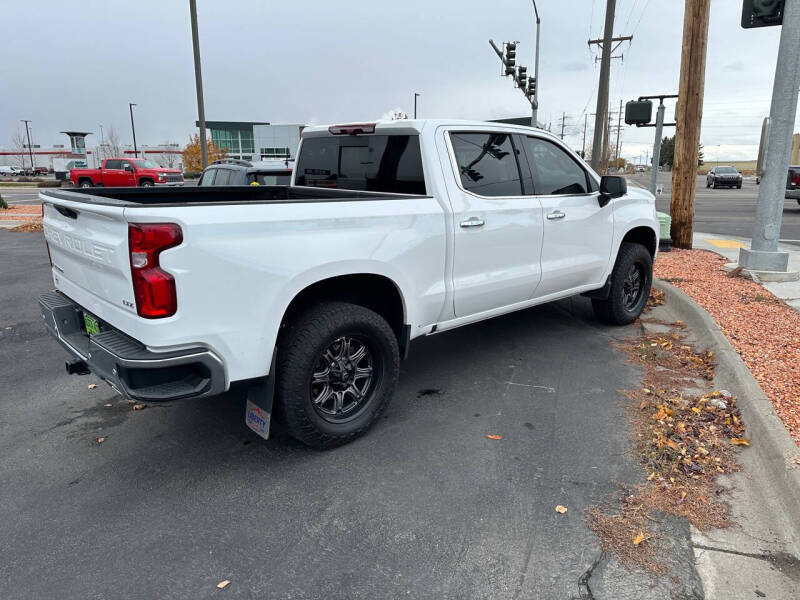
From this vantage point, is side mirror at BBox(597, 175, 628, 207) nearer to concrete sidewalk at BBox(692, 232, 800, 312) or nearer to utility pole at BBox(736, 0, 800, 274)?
concrete sidewalk at BBox(692, 232, 800, 312)

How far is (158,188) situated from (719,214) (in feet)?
64.7

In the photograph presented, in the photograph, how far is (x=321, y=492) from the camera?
3.28 meters

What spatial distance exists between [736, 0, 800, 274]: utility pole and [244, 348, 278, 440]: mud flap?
6990 mm

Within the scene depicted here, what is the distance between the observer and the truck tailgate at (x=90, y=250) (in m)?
→ 2.85

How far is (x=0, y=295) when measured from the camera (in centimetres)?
793

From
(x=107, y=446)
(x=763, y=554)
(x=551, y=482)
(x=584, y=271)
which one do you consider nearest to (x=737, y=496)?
(x=763, y=554)

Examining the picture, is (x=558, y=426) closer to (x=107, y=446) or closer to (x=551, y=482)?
(x=551, y=482)

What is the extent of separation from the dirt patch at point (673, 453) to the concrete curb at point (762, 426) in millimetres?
101

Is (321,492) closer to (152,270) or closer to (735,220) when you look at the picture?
(152,270)

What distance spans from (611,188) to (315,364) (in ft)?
11.1

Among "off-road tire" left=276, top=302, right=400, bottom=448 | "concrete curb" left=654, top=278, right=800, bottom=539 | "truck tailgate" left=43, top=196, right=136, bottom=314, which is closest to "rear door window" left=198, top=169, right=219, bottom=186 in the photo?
"truck tailgate" left=43, top=196, right=136, bottom=314

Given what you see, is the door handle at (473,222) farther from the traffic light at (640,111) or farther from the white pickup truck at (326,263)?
the traffic light at (640,111)

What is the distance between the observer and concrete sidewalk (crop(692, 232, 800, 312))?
6832mm

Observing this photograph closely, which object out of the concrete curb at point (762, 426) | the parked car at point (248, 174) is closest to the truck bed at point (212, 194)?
the concrete curb at point (762, 426)
